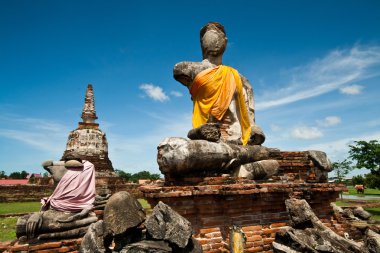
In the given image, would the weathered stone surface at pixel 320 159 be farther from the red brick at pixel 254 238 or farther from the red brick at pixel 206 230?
the red brick at pixel 206 230

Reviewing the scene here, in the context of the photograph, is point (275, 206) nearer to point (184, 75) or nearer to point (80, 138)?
point (184, 75)

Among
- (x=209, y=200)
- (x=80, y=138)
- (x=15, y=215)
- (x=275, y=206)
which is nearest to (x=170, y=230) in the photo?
(x=209, y=200)

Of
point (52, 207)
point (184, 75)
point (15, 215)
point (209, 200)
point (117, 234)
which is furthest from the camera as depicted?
point (15, 215)

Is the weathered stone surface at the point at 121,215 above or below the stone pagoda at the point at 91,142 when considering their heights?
below

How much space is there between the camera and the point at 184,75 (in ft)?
19.4

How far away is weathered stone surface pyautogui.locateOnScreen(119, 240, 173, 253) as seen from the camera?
299 centimetres

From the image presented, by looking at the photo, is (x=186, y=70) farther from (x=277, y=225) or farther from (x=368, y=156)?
(x=368, y=156)

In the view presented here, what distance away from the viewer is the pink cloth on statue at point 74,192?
4.40 metres

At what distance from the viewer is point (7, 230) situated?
1052 cm

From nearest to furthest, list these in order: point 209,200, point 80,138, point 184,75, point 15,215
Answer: point 209,200
point 184,75
point 15,215
point 80,138

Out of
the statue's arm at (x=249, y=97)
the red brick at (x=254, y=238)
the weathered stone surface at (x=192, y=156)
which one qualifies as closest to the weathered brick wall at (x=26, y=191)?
the statue's arm at (x=249, y=97)

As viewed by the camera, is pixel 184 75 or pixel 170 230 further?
pixel 184 75

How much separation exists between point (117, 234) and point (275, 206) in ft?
8.48

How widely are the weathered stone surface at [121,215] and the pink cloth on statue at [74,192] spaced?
1423mm
